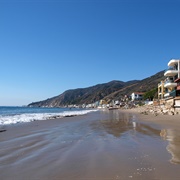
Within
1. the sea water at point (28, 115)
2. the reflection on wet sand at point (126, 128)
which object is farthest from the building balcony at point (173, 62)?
the reflection on wet sand at point (126, 128)

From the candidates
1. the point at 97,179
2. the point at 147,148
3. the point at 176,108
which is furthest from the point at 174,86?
the point at 97,179

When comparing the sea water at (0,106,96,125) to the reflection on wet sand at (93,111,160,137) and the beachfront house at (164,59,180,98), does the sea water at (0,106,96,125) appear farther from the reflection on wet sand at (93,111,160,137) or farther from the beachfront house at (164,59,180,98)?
the beachfront house at (164,59,180,98)

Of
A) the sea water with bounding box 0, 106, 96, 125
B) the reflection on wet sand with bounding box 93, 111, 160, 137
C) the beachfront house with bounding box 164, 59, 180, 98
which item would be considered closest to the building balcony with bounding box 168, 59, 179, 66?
the beachfront house with bounding box 164, 59, 180, 98

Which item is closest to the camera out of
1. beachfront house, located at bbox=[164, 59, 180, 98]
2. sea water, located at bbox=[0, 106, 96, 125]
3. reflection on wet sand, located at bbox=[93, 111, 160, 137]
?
reflection on wet sand, located at bbox=[93, 111, 160, 137]

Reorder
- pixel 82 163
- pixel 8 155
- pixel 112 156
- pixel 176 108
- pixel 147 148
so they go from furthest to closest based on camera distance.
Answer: pixel 176 108, pixel 147 148, pixel 8 155, pixel 112 156, pixel 82 163

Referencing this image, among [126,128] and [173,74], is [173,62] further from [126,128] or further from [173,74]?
[126,128]

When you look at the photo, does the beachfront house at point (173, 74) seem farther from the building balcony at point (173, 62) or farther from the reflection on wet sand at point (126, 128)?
the reflection on wet sand at point (126, 128)

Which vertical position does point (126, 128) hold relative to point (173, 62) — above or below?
below

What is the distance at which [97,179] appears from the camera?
483 centimetres

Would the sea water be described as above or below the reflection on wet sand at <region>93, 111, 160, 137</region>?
above

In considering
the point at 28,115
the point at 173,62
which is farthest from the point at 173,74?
the point at 28,115

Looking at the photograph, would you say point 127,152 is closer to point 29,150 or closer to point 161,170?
point 161,170

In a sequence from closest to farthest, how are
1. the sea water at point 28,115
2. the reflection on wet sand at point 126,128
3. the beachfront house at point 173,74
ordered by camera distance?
the reflection on wet sand at point 126,128 → the sea water at point 28,115 → the beachfront house at point 173,74

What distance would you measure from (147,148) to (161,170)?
2.75 meters
